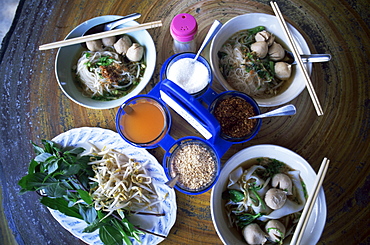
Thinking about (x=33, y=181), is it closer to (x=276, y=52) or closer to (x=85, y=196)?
(x=85, y=196)

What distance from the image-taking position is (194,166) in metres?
1.18

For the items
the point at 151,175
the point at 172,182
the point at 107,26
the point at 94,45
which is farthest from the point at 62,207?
the point at 107,26

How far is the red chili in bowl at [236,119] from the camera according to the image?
1.16 m

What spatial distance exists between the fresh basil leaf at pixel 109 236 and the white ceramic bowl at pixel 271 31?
869 millimetres

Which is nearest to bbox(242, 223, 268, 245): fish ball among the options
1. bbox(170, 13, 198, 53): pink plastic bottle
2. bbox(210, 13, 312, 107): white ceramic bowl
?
bbox(210, 13, 312, 107): white ceramic bowl

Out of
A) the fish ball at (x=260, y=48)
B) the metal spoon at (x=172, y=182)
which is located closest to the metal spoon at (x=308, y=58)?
the fish ball at (x=260, y=48)

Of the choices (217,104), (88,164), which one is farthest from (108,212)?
(217,104)

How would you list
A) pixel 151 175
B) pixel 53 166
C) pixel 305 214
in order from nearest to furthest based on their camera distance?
1. pixel 305 214
2. pixel 53 166
3. pixel 151 175

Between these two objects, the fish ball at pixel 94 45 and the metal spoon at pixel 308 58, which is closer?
the metal spoon at pixel 308 58

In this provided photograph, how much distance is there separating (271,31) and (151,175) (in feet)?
3.19

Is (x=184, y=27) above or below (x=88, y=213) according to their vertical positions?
above

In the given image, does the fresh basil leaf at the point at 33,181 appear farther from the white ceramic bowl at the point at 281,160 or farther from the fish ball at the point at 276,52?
the fish ball at the point at 276,52

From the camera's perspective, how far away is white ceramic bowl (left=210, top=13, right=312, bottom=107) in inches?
47.5

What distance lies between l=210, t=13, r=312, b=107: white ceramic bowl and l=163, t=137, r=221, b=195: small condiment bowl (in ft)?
1.02
